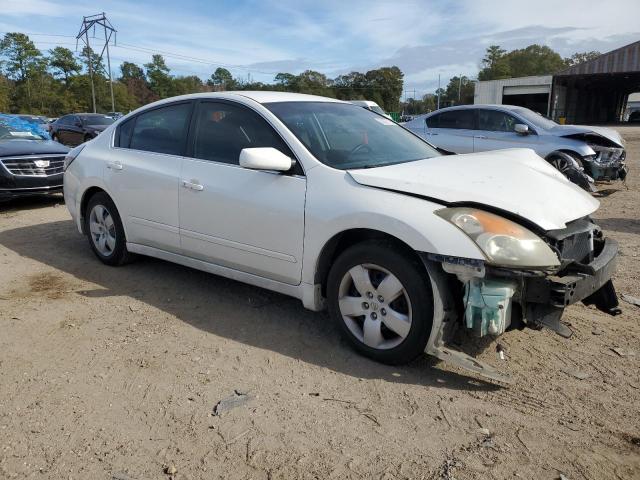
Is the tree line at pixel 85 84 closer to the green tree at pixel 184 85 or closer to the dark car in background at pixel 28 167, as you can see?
the green tree at pixel 184 85

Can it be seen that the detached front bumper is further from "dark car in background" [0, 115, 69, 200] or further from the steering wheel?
"dark car in background" [0, 115, 69, 200]

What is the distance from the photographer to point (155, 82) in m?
86.5

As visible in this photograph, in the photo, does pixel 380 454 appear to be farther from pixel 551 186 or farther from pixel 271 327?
pixel 551 186

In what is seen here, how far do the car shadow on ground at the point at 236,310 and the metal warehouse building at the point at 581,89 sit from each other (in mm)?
45164

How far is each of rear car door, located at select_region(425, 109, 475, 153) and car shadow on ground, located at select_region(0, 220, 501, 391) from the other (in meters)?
6.96

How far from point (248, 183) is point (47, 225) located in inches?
185

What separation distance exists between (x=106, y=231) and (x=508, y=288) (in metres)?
3.89

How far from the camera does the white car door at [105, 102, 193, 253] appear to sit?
4305 millimetres

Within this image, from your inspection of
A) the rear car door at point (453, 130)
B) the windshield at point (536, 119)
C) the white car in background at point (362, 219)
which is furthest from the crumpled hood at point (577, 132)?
the white car in background at point (362, 219)

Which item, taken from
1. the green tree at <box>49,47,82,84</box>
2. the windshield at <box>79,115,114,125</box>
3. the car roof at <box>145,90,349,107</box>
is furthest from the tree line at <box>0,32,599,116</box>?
the car roof at <box>145,90,349,107</box>

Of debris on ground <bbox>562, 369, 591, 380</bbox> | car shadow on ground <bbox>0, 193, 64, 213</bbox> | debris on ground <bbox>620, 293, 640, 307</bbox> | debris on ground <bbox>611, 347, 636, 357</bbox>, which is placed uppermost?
car shadow on ground <bbox>0, 193, 64, 213</bbox>

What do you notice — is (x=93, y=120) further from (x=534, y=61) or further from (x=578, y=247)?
(x=534, y=61)

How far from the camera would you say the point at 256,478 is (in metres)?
2.27

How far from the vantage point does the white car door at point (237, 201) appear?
3.50 metres
